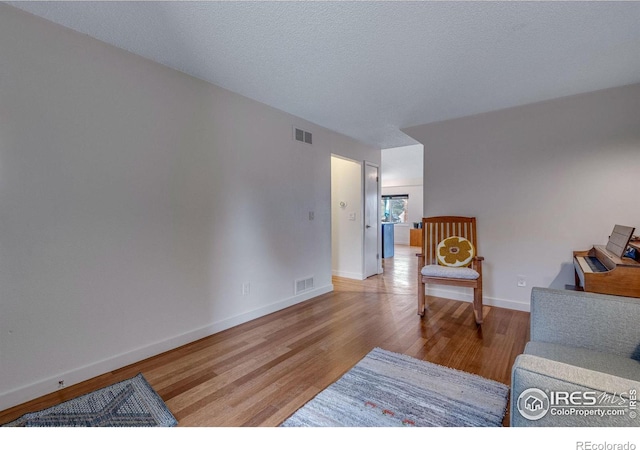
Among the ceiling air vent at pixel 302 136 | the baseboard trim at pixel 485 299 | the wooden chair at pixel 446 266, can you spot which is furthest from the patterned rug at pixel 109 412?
the baseboard trim at pixel 485 299

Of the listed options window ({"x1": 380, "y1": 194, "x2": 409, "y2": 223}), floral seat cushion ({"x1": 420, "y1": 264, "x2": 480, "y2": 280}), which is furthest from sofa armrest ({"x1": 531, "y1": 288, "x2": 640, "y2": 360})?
window ({"x1": 380, "y1": 194, "x2": 409, "y2": 223})

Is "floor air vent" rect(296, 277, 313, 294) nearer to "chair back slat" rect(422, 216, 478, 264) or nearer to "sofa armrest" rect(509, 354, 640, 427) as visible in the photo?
"chair back slat" rect(422, 216, 478, 264)

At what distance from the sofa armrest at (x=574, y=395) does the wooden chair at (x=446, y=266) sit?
217cm

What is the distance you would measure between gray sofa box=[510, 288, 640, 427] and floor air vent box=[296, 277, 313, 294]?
98.8 inches

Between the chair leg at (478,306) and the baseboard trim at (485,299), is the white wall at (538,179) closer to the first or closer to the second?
the baseboard trim at (485,299)

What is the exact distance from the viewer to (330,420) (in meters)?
1.51

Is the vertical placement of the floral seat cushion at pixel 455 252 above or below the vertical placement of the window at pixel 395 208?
below

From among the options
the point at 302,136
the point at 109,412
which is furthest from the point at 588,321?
the point at 302,136

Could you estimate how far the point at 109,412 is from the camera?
62.1 inches

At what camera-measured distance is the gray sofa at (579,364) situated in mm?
748

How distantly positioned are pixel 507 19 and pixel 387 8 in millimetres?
779

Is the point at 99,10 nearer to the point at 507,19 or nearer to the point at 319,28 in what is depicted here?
the point at 319,28

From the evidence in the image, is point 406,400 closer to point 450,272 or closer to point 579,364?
point 579,364

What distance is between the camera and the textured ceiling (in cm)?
170
